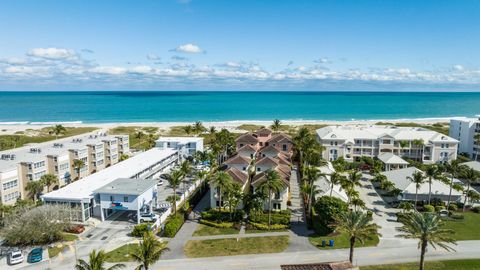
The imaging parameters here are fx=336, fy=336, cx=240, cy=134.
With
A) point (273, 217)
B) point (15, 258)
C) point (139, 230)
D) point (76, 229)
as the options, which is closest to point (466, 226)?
point (273, 217)

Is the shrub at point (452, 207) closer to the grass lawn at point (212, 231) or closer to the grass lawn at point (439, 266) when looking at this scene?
the grass lawn at point (439, 266)

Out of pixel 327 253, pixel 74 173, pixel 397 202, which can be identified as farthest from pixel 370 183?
pixel 74 173

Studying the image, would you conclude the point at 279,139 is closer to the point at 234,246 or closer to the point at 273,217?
the point at 273,217

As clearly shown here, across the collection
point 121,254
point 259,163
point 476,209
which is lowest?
point 121,254

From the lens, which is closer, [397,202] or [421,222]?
[421,222]

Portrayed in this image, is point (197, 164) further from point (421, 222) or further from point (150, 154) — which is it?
point (421, 222)

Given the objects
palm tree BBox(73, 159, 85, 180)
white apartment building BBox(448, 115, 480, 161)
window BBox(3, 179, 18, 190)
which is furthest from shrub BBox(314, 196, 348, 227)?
white apartment building BBox(448, 115, 480, 161)
